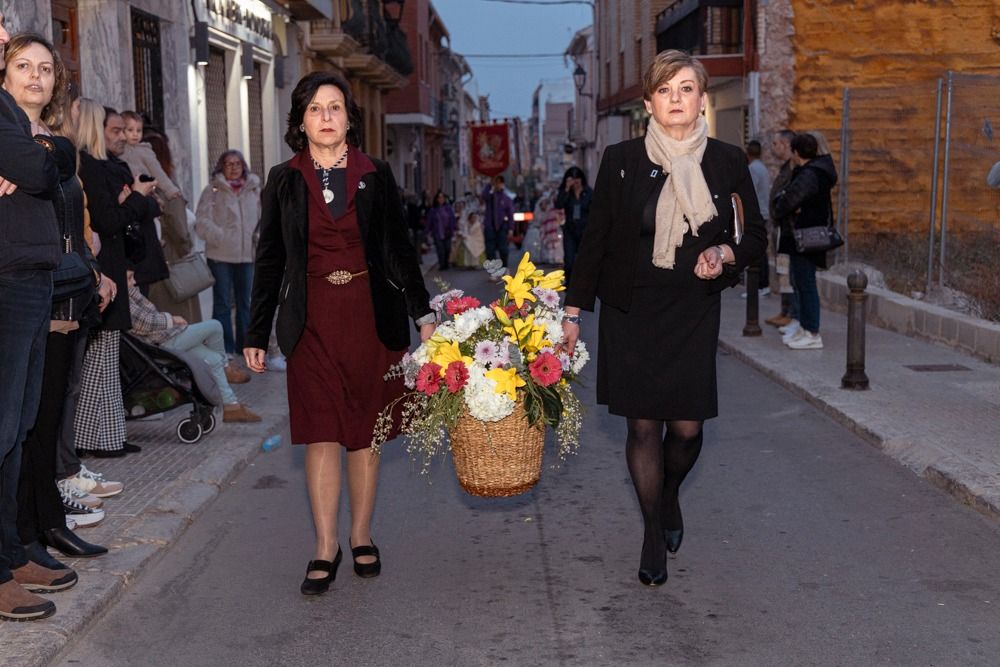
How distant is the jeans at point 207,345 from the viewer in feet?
27.5

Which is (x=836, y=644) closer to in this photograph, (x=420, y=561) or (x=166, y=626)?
(x=420, y=561)

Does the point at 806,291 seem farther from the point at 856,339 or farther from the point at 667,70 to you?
the point at 667,70

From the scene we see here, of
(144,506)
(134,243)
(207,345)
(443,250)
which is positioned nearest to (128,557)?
(144,506)

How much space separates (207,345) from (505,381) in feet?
13.4

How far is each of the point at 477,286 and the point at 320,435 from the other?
17828 millimetres

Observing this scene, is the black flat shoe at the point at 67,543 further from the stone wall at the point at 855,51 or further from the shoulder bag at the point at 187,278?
the stone wall at the point at 855,51

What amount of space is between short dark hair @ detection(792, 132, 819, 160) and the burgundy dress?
728 centimetres

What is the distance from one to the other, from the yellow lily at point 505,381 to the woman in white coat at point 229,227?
7.05m

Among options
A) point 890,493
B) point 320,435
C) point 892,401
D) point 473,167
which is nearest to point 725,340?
point 892,401

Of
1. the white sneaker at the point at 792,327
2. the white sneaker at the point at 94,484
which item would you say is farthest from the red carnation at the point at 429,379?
the white sneaker at the point at 792,327

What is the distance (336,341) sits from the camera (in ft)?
17.2

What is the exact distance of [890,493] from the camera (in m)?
7.02

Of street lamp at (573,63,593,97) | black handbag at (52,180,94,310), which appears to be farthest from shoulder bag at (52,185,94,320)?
street lamp at (573,63,593,97)

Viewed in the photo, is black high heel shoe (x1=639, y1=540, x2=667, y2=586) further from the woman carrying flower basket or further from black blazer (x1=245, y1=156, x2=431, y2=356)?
black blazer (x1=245, y1=156, x2=431, y2=356)
